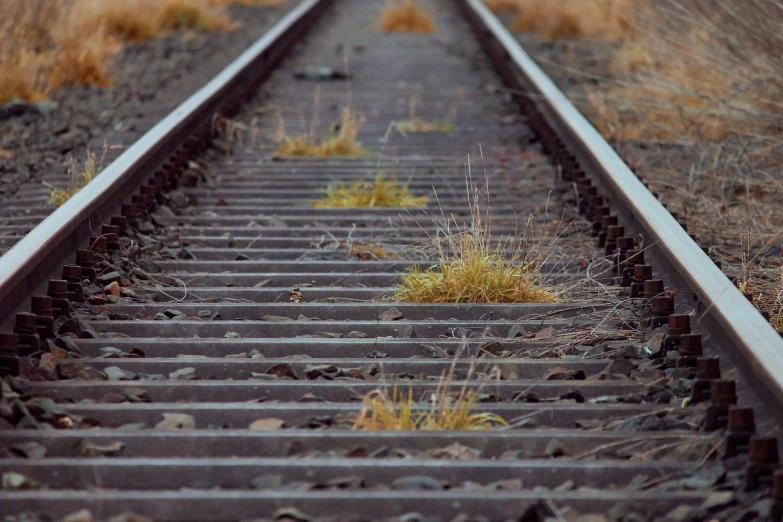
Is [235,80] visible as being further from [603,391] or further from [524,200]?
[603,391]

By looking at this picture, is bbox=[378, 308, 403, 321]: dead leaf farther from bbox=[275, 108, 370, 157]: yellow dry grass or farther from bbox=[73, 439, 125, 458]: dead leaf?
bbox=[275, 108, 370, 157]: yellow dry grass

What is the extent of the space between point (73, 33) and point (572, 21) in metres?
5.47

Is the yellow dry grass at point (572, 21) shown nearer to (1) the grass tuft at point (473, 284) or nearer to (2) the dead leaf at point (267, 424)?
(1) the grass tuft at point (473, 284)

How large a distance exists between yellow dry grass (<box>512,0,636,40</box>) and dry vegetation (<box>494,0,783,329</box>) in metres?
3.09

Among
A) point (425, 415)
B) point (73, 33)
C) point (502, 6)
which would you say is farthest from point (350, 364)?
point (502, 6)

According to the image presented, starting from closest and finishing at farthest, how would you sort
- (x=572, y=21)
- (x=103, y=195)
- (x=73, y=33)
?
1. (x=103, y=195)
2. (x=73, y=33)
3. (x=572, y=21)

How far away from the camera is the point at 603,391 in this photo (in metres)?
3.16

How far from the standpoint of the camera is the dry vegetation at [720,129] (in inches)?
186

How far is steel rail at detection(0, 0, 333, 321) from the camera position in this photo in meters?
3.47

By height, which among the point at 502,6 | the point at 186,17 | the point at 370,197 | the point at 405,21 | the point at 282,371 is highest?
the point at 502,6

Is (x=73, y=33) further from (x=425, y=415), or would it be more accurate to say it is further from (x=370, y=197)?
(x=425, y=415)

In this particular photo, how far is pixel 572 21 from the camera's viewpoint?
12.0m

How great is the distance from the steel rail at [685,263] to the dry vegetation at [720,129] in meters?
0.30

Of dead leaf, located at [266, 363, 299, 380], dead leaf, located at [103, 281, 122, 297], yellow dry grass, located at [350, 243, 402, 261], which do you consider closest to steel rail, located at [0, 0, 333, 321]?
dead leaf, located at [103, 281, 122, 297]
